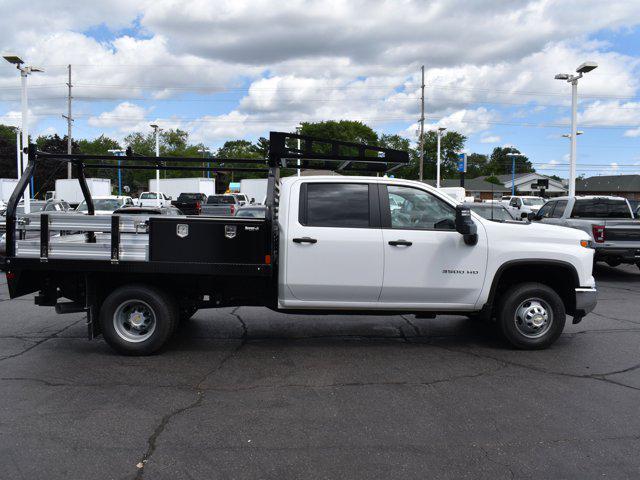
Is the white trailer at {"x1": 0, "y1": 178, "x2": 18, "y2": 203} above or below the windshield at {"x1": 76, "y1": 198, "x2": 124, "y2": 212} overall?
above

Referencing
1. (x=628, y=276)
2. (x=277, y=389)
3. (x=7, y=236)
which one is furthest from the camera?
(x=628, y=276)

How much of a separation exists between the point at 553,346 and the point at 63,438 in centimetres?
526

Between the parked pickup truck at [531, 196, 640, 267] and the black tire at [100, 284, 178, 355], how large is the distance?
7.76 m

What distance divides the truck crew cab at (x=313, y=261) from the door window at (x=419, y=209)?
0.01m

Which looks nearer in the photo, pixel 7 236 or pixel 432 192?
pixel 7 236

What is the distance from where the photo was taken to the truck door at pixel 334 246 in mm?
5895

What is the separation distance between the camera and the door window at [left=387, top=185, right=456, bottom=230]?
6078 mm

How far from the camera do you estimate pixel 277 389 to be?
5082 millimetres

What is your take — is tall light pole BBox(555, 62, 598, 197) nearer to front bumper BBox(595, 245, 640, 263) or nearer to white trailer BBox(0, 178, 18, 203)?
front bumper BBox(595, 245, 640, 263)

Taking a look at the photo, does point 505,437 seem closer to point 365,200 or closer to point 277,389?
point 277,389

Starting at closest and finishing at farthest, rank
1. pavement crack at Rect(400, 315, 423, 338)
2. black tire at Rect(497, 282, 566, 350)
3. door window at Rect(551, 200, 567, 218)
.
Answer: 1. black tire at Rect(497, 282, 566, 350)
2. pavement crack at Rect(400, 315, 423, 338)
3. door window at Rect(551, 200, 567, 218)

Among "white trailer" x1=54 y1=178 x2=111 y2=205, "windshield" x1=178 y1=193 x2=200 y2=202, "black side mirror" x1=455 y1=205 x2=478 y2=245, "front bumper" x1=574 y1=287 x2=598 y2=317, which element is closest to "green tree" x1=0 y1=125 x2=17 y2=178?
"white trailer" x1=54 y1=178 x2=111 y2=205

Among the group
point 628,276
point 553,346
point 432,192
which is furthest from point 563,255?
point 628,276

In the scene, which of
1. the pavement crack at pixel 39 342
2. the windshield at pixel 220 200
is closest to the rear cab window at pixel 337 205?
the pavement crack at pixel 39 342
